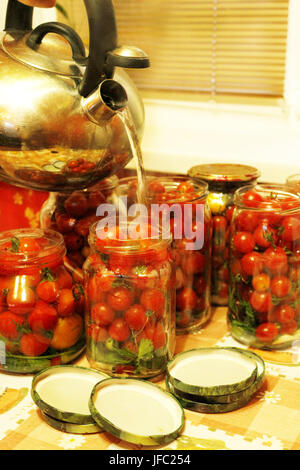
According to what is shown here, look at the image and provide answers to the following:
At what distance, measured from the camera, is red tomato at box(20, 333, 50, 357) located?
84 cm

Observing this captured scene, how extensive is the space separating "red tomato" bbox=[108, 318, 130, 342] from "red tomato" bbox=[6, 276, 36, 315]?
0.39 ft

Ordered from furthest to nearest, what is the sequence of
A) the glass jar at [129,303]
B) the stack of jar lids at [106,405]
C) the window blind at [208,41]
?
the window blind at [208,41], the glass jar at [129,303], the stack of jar lids at [106,405]

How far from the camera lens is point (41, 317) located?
0.83 meters

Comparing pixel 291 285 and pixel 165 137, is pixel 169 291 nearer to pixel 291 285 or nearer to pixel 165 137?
pixel 291 285

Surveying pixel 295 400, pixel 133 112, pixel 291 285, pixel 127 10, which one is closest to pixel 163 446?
pixel 295 400

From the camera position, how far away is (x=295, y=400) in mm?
801

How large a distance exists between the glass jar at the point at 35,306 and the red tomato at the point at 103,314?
53 mm

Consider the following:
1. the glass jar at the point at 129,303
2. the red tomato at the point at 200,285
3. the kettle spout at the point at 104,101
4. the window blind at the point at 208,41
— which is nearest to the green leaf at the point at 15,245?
the glass jar at the point at 129,303

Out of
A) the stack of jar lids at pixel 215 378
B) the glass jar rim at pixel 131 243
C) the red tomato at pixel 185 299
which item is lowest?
the stack of jar lids at pixel 215 378

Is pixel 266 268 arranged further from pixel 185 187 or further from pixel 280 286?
pixel 185 187

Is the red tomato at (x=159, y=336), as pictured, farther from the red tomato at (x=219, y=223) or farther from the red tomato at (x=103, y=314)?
the red tomato at (x=219, y=223)

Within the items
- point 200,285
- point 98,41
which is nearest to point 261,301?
point 200,285

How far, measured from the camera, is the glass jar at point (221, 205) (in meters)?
1.05

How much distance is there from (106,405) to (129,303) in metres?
0.14
